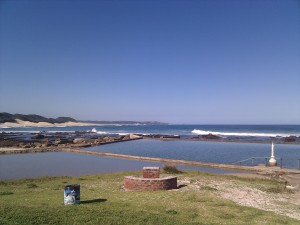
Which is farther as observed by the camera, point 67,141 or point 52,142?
point 67,141

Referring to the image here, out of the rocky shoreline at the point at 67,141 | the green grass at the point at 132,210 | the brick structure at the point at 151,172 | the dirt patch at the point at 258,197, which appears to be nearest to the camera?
the green grass at the point at 132,210

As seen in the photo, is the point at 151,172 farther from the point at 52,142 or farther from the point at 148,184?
the point at 52,142

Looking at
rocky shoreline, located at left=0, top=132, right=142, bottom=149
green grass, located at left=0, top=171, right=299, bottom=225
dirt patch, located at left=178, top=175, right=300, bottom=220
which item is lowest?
rocky shoreline, located at left=0, top=132, right=142, bottom=149

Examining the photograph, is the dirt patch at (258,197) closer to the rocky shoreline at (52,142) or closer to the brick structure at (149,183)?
the brick structure at (149,183)

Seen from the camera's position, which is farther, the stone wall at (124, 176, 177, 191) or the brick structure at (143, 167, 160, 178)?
the brick structure at (143, 167, 160, 178)

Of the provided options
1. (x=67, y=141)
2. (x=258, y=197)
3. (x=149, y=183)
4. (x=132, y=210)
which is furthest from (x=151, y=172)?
(x=67, y=141)

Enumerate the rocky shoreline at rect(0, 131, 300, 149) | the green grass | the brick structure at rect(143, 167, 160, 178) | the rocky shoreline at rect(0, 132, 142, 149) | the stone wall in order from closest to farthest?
the green grass → the stone wall → the brick structure at rect(143, 167, 160, 178) → the rocky shoreline at rect(0, 132, 142, 149) → the rocky shoreline at rect(0, 131, 300, 149)

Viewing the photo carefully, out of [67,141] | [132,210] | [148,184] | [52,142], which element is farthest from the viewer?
[67,141]

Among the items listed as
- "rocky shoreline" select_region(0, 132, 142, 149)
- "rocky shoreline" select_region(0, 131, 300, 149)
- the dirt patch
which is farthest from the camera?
"rocky shoreline" select_region(0, 131, 300, 149)

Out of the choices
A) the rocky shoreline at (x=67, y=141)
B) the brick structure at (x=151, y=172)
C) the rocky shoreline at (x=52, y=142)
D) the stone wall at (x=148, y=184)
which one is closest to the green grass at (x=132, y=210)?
the stone wall at (x=148, y=184)

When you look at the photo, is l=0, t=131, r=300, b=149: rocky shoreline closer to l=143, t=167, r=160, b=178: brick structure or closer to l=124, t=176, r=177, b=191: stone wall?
l=143, t=167, r=160, b=178: brick structure

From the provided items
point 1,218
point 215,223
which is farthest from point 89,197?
point 215,223

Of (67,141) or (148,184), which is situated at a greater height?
(148,184)

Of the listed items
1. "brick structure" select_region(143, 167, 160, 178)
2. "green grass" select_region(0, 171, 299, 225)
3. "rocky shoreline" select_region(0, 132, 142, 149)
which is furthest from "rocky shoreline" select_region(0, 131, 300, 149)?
"green grass" select_region(0, 171, 299, 225)
